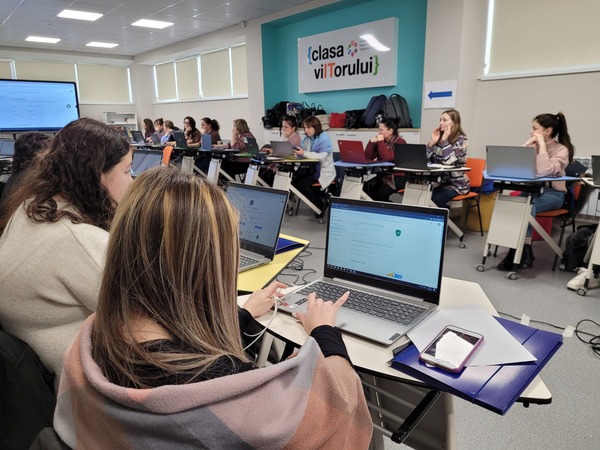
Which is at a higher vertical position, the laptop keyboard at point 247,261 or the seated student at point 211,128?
the seated student at point 211,128

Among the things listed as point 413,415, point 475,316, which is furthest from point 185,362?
point 475,316

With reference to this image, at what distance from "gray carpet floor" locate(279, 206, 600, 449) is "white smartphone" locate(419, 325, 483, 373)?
34.5 inches

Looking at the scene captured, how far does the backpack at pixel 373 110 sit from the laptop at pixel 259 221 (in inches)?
181

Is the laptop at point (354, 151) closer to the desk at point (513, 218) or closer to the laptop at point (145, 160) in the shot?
the desk at point (513, 218)

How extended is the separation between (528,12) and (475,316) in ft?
16.2

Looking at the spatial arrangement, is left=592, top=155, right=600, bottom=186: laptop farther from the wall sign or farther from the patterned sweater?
the wall sign

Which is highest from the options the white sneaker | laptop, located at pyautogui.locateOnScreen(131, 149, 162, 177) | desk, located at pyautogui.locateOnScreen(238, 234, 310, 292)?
laptop, located at pyautogui.locateOnScreen(131, 149, 162, 177)

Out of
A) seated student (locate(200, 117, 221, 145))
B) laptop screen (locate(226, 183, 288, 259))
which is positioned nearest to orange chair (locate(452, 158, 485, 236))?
laptop screen (locate(226, 183, 288, 259))

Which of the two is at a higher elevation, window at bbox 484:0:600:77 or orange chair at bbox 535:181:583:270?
window at bbox 484:0:600:77

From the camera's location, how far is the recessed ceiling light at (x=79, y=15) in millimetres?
6711

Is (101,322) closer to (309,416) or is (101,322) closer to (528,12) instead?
(309,416)

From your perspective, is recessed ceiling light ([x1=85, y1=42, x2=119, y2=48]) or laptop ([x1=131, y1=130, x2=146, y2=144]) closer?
laptop ([x1=131, y1=130, x2=146, y2=144])

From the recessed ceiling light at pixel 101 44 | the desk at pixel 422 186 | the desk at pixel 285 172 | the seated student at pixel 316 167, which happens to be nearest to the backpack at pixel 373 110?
the seated student at pixel 316 167

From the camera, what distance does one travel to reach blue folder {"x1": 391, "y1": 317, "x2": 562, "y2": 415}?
834 millimetres
